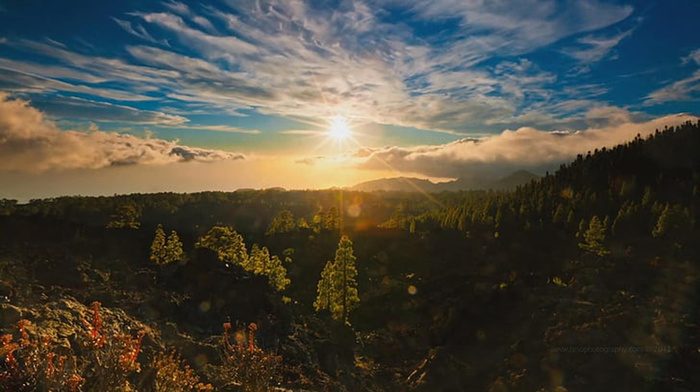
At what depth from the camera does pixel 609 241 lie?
82625 mm

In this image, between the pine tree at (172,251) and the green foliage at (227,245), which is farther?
the green foliage at (227,245)

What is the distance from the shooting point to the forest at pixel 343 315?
10.9 m

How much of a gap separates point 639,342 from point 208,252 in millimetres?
45068

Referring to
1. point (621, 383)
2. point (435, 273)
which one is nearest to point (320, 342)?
point (621, 383)

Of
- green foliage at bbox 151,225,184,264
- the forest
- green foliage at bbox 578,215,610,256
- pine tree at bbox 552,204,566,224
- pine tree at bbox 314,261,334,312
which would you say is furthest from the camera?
pine tree at bbox 552,204,566,224

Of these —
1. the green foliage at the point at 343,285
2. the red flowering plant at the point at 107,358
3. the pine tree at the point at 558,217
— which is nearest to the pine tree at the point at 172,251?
the green foliage at the point at 343,285

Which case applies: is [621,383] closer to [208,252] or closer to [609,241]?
[208,252]

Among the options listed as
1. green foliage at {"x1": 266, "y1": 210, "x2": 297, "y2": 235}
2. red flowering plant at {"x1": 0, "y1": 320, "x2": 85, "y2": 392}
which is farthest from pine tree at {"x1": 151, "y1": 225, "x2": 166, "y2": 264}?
green foliage at {"x1": 266, "y1": 210, "x2": 297, "y2": 235}

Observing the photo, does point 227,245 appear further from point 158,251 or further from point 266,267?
point 158,251

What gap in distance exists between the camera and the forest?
35.8ft

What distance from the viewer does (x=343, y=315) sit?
52.2 m

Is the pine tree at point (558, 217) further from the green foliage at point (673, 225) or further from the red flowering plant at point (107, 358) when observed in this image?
the red flowering plant at point (107, 358)

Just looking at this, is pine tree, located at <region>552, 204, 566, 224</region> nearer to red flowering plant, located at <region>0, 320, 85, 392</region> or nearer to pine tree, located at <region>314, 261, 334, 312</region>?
pine tree, located at <region>314, 261, 334, 312</region>

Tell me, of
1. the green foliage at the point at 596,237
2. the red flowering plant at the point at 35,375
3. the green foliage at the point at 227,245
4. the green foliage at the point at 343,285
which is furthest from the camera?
the green foliage at the point at 596,237
